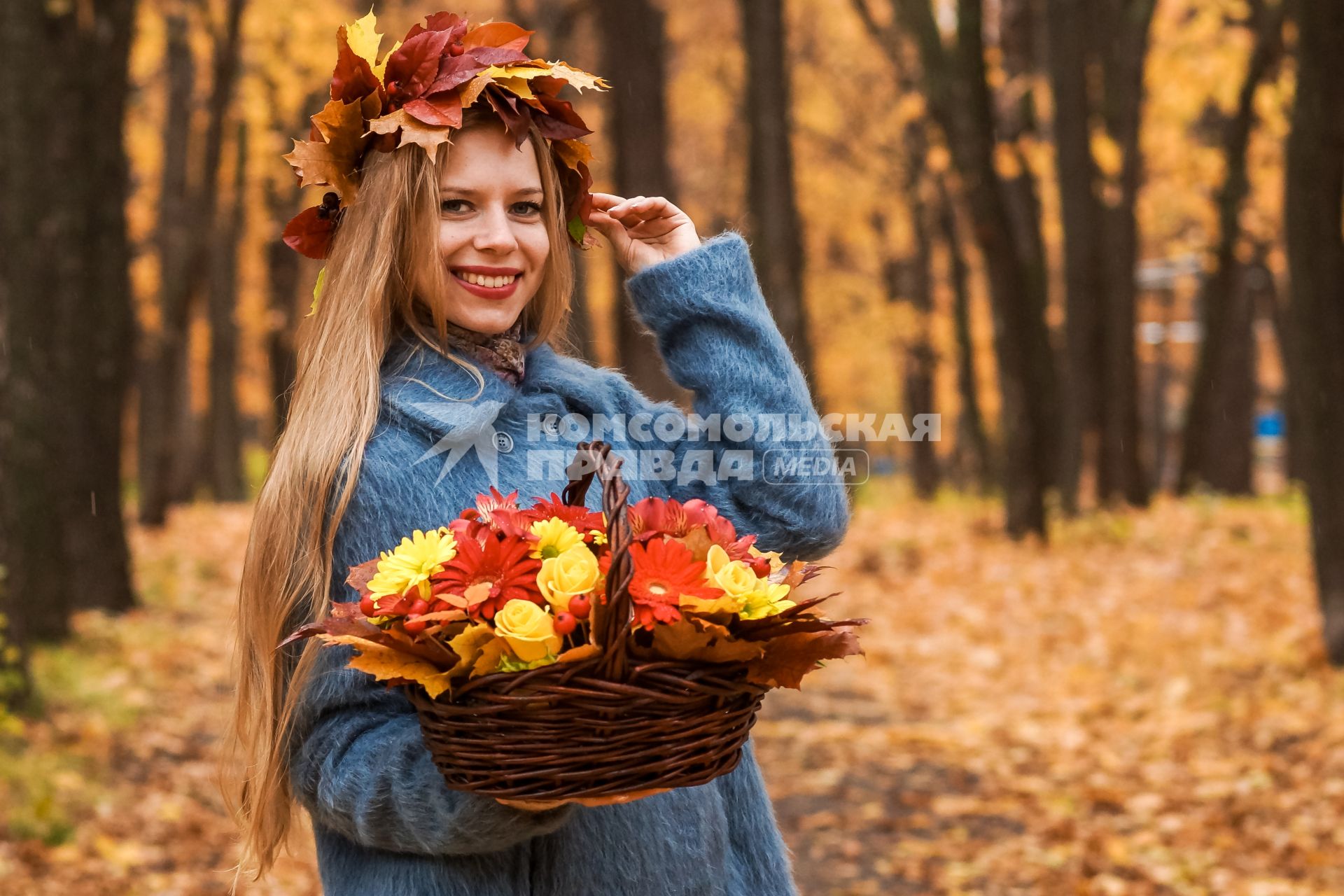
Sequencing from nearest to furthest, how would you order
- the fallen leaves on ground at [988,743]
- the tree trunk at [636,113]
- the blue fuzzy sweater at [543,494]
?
the blue fuzzy sweater at [543,494] < the fallen leaves on ground at [988,743] < the tree trunk at [636,113]

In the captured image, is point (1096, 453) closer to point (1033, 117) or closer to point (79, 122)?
point (1033, 117)

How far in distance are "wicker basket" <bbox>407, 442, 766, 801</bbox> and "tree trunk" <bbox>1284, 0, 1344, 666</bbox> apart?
592 centimetres

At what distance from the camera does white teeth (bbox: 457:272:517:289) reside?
7.42ft

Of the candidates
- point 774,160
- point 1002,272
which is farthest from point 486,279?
point 1002,272

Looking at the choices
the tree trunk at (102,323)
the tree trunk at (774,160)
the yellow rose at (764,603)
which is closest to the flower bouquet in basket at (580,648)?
the yellow rose at (764,603)

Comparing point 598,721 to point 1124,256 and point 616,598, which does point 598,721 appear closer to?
point 616,598

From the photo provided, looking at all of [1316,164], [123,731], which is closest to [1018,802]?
[1316,164]

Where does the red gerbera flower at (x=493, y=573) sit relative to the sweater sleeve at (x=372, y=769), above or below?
above

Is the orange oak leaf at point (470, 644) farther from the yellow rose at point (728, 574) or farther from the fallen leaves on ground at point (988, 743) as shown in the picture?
the fallen leaves on ground at point (988, 743)

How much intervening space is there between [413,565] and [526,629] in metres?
0.20

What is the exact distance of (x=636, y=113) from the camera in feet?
32.5

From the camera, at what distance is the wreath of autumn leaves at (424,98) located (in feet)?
7.18

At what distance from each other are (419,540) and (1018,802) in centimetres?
490

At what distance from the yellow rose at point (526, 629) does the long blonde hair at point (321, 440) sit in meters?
0.44
